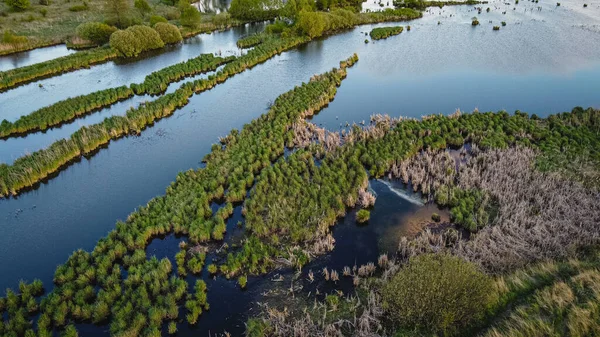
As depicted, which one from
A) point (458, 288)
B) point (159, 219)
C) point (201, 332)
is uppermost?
point (458, 288)

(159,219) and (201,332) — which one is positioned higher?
(159,219)

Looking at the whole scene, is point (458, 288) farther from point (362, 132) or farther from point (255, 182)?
point (362, 132)

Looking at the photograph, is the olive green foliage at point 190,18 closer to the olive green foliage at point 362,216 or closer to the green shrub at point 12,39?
the green shrub at point 12,39

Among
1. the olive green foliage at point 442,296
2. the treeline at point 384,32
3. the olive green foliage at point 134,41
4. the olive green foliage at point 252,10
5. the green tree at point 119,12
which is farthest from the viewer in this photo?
the olive green foliage at point 252,10

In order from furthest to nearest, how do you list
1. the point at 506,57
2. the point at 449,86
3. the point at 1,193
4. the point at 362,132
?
the point at 506,57
the point at 449,86
the point at 362,132
the point at 1,193

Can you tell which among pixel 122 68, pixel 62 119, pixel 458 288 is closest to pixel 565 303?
pixel 458 288

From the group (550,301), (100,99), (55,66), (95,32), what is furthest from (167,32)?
(550,301)

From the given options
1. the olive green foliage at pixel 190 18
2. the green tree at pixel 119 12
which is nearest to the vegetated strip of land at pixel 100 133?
the olive green foliage at pixel 190 18

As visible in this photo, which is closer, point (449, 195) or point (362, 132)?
point (449, 195)

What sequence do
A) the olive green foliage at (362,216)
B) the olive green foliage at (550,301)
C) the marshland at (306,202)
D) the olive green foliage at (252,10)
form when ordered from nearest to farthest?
the olive green foliage at (550,301) < the marshland at (306,202) < the olive green foliage at (362,216) < the olive green foliage at (252,10)
